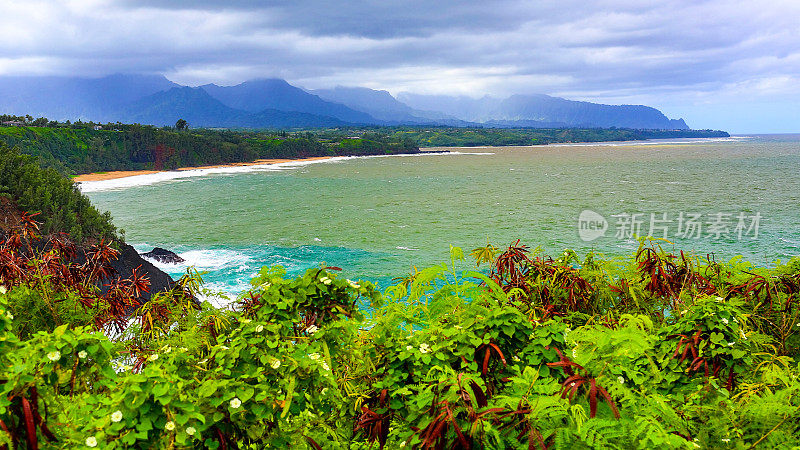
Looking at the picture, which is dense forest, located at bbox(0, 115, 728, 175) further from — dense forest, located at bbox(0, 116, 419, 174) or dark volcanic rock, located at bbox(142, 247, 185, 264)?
dark volcanic rock, located at bbox(142, 247, 185, 264)

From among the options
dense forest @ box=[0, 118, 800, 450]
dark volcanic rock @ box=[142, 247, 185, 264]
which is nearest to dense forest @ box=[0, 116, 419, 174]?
dark volcanic rock @ box=[142, 247, 185, 264]

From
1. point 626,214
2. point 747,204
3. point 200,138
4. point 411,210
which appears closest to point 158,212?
point 411,210

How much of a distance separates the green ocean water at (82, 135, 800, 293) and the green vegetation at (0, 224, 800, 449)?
11275 millimetres

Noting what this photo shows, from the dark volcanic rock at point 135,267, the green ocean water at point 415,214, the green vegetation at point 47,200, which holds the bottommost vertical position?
the green ocean water at point 415,214

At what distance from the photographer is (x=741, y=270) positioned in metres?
6.19

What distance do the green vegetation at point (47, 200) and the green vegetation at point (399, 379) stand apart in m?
23.3

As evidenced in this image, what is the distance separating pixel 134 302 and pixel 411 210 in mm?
45373

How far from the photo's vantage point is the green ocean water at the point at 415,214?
3156 centimetres

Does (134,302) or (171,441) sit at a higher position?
(171,441)

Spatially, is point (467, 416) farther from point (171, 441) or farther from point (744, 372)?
point (744, 372)

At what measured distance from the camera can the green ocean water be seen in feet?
104

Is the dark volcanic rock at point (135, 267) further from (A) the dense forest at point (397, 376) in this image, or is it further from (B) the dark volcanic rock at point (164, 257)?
(A) the dense forest at point (397, 376)

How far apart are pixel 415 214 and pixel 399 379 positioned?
44987mm

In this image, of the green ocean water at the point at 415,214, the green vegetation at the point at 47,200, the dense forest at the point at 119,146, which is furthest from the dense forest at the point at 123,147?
the green vegetation at the point at 47,200
